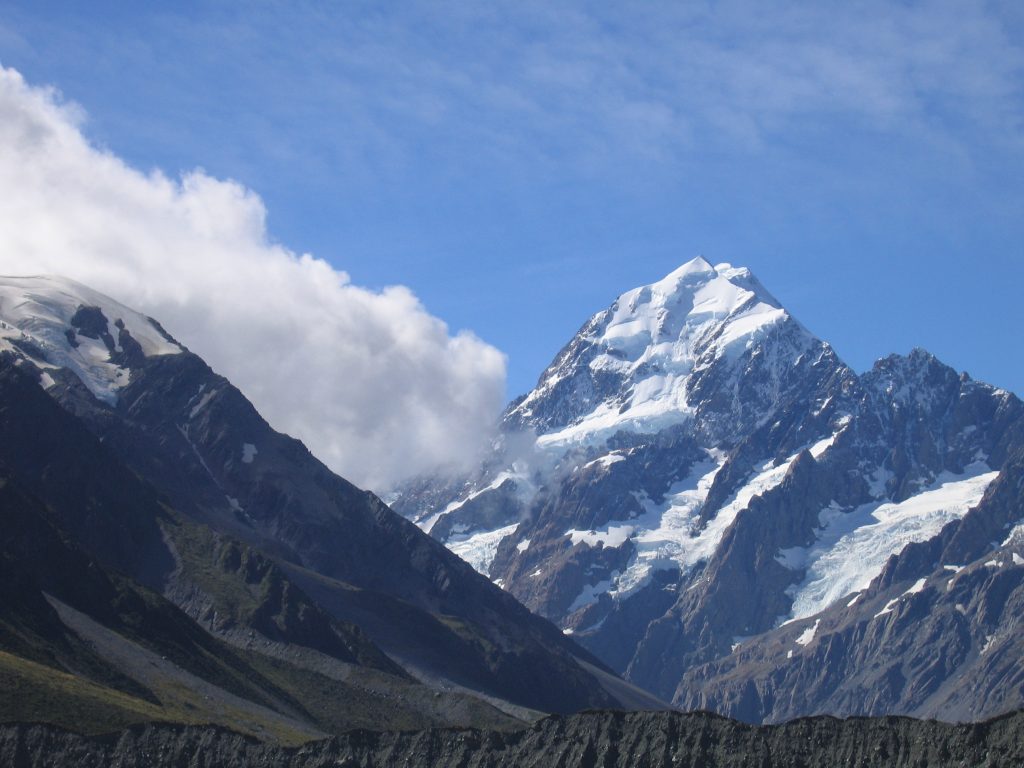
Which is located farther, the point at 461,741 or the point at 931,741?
the point at 461,741

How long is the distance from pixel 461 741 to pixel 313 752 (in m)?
16.3

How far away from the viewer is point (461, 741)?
620ft

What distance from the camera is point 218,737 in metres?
198

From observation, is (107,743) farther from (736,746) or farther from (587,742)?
(736,746)

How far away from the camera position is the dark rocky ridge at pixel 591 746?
528 feet

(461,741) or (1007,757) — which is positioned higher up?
(1007,757)

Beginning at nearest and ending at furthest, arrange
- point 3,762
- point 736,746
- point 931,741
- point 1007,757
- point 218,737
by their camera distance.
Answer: point 1007,757, point 931,741, point 736,746, point 3,762, point 218,737

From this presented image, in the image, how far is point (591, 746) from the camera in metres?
181

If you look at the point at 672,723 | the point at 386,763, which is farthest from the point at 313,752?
the point at 672,723

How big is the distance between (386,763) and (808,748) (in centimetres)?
4706

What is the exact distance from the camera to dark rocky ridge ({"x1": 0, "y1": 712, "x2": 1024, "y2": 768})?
161000 millimetres

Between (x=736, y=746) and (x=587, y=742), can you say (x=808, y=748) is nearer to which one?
(x=736, y=746)

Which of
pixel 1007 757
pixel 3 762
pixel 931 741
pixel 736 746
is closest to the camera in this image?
pixel 1007 757

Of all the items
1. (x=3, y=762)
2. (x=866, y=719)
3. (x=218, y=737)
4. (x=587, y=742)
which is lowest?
(x=3, y=762)
